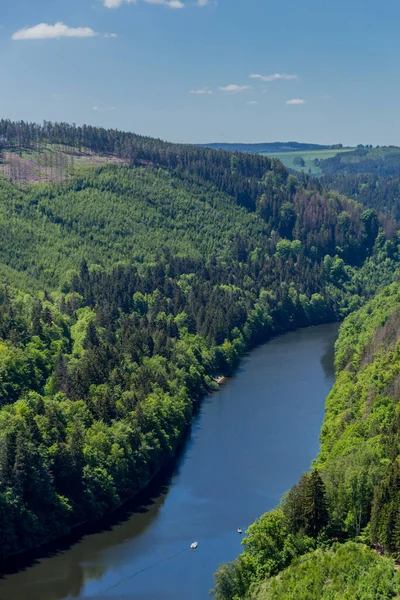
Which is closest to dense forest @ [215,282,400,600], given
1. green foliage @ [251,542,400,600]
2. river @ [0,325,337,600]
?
green foliage @ [251,542,400,600]

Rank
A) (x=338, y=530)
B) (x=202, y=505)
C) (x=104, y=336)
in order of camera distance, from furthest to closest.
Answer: (x=104, y=336), (x=202, y=505), (x=338, y=530)

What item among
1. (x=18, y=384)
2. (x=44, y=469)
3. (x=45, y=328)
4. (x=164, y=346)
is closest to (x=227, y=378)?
(x=164, y=346)

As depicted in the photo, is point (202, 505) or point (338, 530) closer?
point (338, 530)

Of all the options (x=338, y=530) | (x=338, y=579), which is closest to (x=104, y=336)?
(x=338, y=530)

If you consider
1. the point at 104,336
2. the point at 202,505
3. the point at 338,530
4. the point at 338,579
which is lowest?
the point at 202,505

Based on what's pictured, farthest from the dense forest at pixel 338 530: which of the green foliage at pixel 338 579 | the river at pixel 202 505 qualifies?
the river at pixel 202 505

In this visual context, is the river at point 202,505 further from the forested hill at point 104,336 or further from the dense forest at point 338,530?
the dense forest at point 338,530

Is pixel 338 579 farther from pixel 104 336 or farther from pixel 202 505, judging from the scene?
pixel 104 336

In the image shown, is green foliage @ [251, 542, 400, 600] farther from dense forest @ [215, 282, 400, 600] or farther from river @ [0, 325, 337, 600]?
river @ [0, 325, 337, 600]
